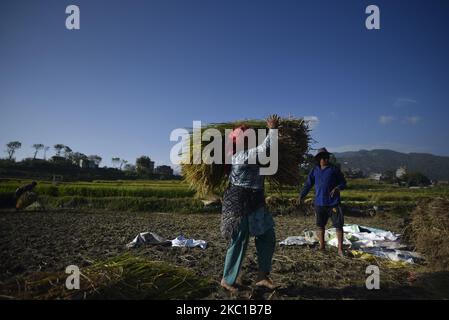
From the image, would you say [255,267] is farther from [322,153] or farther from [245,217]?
[322,153]

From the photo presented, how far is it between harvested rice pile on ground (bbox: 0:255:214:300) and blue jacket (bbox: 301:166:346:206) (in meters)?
2.39

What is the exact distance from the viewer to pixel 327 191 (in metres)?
5.25

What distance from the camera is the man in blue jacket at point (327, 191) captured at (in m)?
5.20

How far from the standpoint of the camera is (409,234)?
6.16 metres

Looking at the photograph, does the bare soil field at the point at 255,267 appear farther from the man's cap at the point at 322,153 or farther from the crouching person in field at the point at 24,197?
the crouching person in field at the point at 24,197

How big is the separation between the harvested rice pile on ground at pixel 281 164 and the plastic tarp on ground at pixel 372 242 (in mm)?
2007

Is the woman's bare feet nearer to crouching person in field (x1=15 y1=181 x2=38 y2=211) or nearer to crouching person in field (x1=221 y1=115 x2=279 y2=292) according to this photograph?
crouching person in field (x1=221 y1=115 x2=279 y2=292)

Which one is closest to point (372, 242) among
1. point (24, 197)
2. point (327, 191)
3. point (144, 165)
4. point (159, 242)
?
point (327, 191)

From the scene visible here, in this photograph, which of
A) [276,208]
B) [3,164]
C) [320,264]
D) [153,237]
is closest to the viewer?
[320,264]
